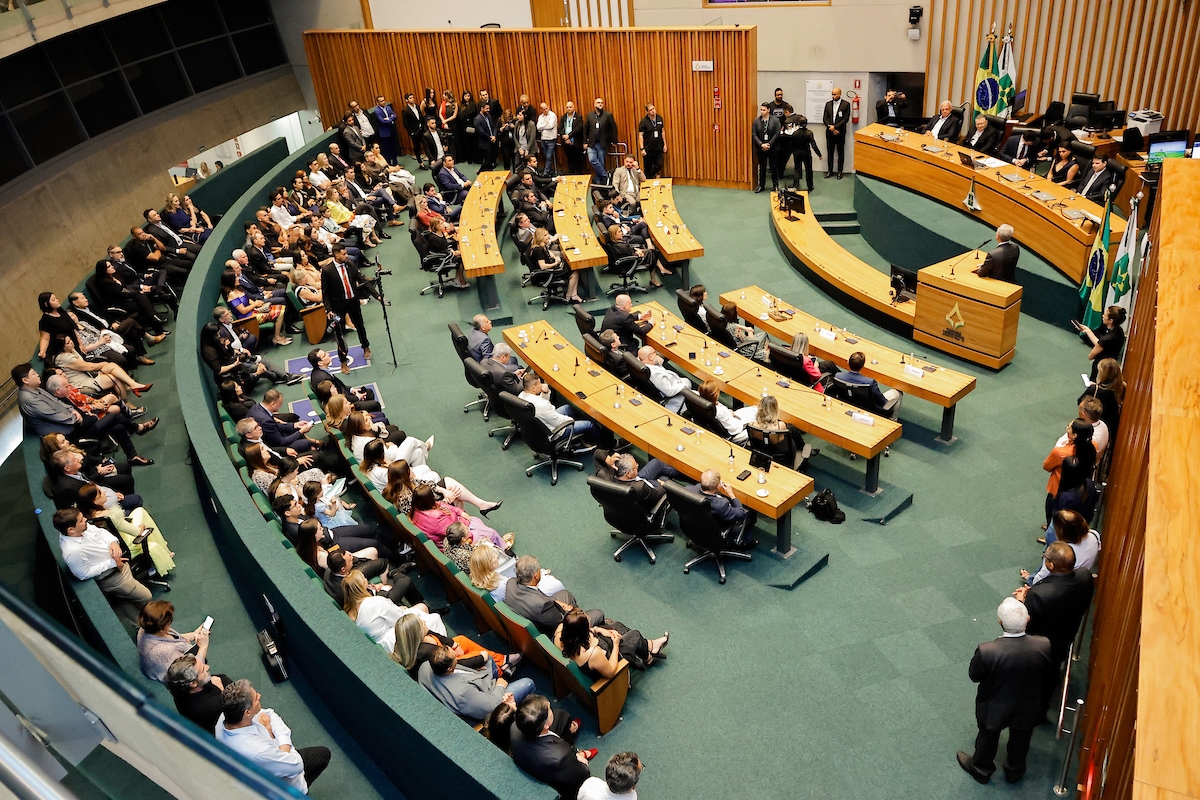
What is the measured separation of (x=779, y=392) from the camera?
307 inches

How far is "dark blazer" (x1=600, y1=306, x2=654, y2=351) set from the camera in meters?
8.98

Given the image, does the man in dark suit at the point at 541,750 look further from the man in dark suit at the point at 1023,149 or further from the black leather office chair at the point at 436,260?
the man in dark suit at the point at 1023,149

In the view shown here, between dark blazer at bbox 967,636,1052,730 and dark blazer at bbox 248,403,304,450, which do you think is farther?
dark blazer at bbox 248,403,304,450


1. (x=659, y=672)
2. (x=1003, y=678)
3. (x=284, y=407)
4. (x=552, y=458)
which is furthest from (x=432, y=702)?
(x=284, y=407)

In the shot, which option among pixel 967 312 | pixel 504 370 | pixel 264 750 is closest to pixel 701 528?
pixel 504 370

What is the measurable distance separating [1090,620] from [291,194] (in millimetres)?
12377

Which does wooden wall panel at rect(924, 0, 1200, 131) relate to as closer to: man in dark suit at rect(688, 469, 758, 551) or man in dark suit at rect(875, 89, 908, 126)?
man in dark suit at rect(875, 89, 908, 126)

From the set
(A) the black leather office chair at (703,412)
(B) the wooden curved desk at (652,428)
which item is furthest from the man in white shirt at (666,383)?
(A) the black leather office chair at (703,412)

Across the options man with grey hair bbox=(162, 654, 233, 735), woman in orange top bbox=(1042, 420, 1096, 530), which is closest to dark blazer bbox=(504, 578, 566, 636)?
man with grey hair bbox=(162, 654, 233, 735)

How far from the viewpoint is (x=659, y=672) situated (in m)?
5.72

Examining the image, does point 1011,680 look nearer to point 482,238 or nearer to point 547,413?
point 547,413

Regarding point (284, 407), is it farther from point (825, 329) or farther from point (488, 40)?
point (488, 40)

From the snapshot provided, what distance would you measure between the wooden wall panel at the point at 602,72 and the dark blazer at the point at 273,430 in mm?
9802

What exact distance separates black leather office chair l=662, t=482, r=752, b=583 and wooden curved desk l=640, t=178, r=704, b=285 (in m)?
5.20
